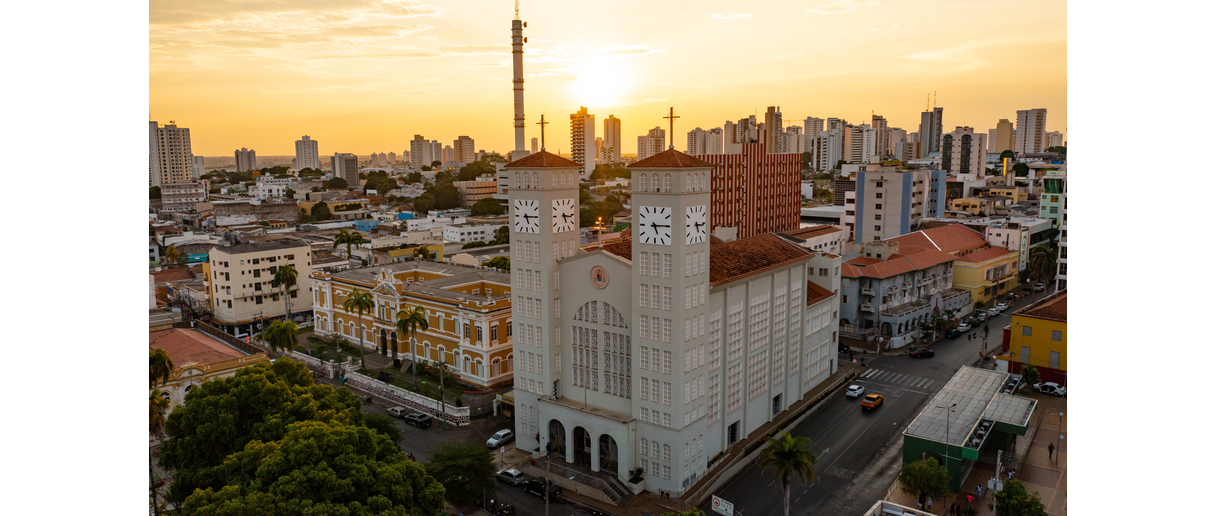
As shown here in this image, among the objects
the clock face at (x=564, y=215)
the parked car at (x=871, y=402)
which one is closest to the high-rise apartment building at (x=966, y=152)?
the parked car at (x=871, y=402)

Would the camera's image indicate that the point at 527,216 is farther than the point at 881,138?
No

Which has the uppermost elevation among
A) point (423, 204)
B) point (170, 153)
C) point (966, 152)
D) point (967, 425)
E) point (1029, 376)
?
point (170, 153)

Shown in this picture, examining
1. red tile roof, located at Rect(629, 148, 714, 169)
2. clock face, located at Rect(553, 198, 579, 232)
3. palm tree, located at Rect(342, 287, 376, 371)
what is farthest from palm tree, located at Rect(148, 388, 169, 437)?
red tile roof, located at Rect(629, 148, 714, 169)

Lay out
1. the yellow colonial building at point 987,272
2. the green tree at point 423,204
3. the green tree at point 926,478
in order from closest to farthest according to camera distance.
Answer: the green tree at point 926,478, the yellow colonial building at point 987,272, the green tree at point 423,204

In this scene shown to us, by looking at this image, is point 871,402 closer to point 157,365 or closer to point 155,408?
point 155,408

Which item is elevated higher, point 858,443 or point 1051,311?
point 1051,311

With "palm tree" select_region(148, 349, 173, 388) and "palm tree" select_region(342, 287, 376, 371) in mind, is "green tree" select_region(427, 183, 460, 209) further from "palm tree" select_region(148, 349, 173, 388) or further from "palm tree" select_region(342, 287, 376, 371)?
"palm tree" select_region(148, 349, 173, 388)

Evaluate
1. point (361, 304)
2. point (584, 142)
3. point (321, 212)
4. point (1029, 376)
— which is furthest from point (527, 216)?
point (584, 142)

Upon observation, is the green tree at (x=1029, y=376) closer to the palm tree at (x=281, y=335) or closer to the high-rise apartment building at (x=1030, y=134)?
the palm tree at (x=281, y=335)
